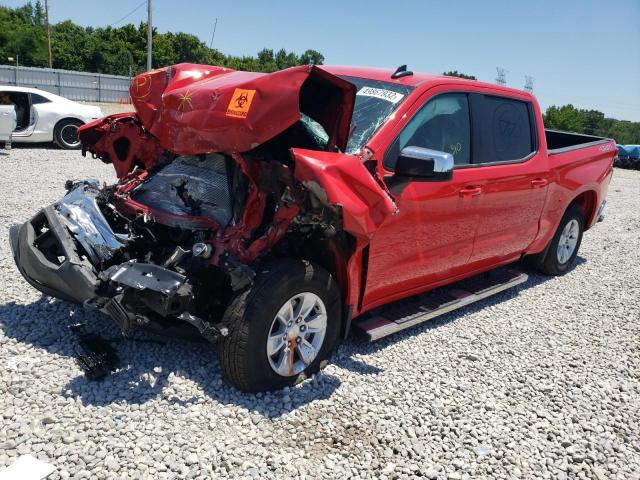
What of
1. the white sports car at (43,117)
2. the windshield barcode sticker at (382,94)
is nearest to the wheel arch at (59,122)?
the white sports car at (43,117)

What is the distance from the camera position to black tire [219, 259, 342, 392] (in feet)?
10.1

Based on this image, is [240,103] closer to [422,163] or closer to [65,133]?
[422,163]

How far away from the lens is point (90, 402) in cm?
306

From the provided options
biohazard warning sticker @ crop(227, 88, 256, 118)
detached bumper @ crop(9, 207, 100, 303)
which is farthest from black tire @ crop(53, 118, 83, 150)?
biohazard warning sticker @ crop(227, 88, 256, 118)

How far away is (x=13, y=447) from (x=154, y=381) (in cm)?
86

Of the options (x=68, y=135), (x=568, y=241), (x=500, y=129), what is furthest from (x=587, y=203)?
(x=68, y=135)

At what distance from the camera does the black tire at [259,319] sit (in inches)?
122

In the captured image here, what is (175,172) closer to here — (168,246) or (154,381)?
(168,246)

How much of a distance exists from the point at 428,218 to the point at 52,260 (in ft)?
8.32

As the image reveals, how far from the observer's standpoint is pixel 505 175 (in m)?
4.60

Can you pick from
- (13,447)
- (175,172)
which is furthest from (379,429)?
(175,172)

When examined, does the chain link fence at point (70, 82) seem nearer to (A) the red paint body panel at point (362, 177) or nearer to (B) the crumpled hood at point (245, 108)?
(A) the red paint body panel at point (362, 177)

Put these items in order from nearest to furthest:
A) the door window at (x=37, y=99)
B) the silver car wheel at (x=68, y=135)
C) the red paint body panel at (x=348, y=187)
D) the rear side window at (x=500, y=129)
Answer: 1. the red paint body panel at (x=348, y=187)
2. the rear side window at (x=500, y=129)
3. the door window at (x=37, y=99)
4. the silver car wheel at (x=68, y=135)

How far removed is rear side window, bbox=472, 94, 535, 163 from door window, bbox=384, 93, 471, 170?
15 cm
